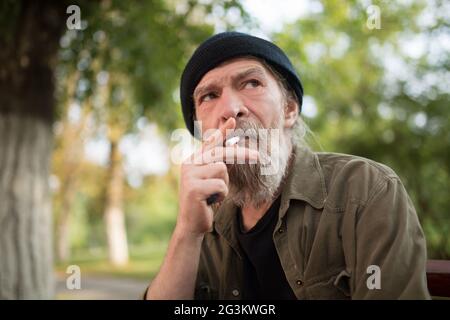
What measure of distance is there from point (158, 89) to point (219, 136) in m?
4.50

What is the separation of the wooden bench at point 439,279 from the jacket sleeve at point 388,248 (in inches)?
8.4

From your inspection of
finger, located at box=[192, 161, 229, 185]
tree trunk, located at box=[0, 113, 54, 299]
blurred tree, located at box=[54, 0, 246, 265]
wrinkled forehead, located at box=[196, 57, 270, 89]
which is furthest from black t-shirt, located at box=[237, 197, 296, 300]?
tree trunk, located at box=[0, 113, 54, 299]

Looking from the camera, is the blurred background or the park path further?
the park path

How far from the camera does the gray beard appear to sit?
1.98m

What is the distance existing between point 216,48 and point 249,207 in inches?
32.0

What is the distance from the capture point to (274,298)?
1.95 meters

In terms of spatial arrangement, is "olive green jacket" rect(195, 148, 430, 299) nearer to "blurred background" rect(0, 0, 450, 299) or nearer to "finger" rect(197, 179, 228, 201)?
"finger" rect(197, 179, 228, 201)

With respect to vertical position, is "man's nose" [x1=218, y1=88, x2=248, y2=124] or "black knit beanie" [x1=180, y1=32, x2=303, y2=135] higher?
"black knit beanie" [x1=180, y1=32, x2=303, y2=135]

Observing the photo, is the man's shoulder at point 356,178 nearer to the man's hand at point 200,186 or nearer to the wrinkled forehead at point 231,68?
the man's hand at point 200,186

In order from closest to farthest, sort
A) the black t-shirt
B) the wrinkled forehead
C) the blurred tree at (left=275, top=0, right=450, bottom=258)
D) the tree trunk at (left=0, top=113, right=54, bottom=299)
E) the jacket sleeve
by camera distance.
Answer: the jacket sleeve < the black t-shirt < the wrinkled forehead < the tree trunk at (left=0, top=113, right=54, bottom=299) < the blurred tree at (left=275, top=0, right=450, bottom=258)

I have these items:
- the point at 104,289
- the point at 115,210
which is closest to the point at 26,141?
the point at 104,289

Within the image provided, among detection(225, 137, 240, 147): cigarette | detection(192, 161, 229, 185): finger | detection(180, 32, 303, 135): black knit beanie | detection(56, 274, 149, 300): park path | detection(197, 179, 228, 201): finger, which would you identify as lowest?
Result: detection(56, 274, 149, 300): park path

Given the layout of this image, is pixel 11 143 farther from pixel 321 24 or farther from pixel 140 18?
pixel 321 24

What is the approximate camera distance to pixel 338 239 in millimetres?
1703
